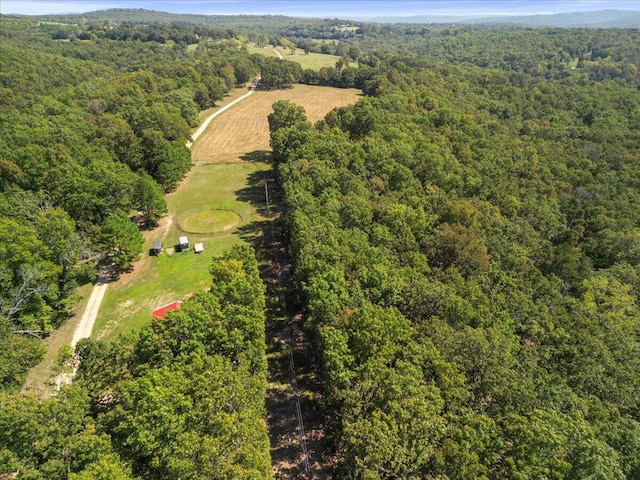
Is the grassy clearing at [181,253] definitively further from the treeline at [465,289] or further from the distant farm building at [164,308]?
the treeline at [465,289]

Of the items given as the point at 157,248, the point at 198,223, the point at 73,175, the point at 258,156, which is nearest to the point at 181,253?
the point at 157,248

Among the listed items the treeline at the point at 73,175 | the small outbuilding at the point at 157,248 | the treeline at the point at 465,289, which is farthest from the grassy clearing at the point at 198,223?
the treeline at the point at 465,289

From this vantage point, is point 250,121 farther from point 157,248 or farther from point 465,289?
point 465,289

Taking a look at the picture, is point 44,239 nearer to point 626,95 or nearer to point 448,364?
point 448,364

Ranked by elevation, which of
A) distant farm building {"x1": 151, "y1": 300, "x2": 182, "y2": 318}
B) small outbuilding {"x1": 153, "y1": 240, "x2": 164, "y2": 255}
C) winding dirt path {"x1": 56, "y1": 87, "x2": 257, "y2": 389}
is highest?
small outbuilding {"x1": 153, "y1": 240, "x2": 164, "y2": 255}

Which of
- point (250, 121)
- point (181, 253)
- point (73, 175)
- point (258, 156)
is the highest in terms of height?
point (73, 175)

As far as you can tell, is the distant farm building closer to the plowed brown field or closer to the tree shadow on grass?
the plowed brown field

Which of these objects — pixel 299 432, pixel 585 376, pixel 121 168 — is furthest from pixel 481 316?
pixel 121 168

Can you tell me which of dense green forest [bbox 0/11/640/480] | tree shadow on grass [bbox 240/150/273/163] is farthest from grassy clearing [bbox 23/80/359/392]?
dense green forest [bbox 0/11/640/480]
